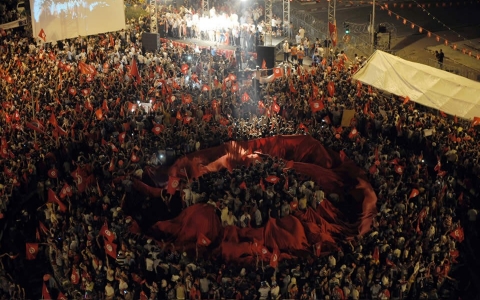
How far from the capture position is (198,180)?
16.7 metres

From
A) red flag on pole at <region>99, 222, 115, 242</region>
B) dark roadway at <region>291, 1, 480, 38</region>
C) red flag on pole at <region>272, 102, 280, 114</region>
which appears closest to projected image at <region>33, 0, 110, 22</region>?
dark roadway at <region>291, 1, 480, 38</region>

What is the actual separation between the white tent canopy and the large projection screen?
1278cm

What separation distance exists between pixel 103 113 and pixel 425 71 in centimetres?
1058

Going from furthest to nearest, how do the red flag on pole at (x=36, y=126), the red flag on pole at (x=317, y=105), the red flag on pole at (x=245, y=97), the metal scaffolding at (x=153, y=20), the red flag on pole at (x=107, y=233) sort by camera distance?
the metal scaffolding at (x=153, y=20) → the red flag on pole at (x=245, y=97) → the red flag on pole at (x=317, y=105) → the red flag on pole at (x=36, y=126) → the red flag on pole at (x=107, y=233)

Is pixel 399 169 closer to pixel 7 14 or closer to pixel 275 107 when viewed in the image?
pixel 275 107

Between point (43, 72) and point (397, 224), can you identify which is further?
point (43, 72)

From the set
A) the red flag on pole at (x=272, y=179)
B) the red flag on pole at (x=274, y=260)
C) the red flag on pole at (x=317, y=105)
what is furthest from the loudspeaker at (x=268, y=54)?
the red flag on pole at (x=274, y=260)

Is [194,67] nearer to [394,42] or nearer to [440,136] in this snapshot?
[440,136]

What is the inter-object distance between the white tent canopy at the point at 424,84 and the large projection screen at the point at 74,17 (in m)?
12.8

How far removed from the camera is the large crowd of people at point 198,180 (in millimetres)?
13344

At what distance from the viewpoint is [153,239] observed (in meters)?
15.1

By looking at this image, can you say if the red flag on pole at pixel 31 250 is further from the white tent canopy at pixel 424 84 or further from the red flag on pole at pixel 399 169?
the white tent canopy at pixel 424 84

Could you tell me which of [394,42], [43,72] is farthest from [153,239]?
[394,42]

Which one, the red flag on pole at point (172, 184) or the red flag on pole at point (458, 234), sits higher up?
the red flag on pole at point (172, 184)
